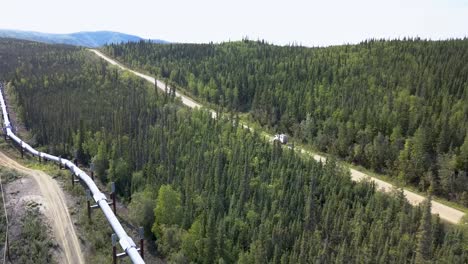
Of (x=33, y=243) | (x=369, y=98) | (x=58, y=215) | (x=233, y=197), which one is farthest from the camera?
(x=369, y=98)

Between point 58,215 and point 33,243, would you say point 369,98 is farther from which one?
point 33,243

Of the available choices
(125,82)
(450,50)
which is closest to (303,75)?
(450,50)

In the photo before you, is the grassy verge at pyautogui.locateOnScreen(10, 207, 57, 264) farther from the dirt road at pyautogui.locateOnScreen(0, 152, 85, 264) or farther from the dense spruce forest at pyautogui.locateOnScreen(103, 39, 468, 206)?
the dense spruce forest at pyautogui.locateOnScreen(103, 39, 468, 206)

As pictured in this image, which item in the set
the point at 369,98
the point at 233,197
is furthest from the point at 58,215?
the point at 369,98

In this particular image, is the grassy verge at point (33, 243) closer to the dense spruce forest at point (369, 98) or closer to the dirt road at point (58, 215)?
the dirt road at point (58, 215)

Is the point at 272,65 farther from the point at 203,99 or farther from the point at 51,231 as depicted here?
the point at 51,231

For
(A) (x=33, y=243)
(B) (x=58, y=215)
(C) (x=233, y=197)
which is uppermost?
(C) (x=233, y=197)
